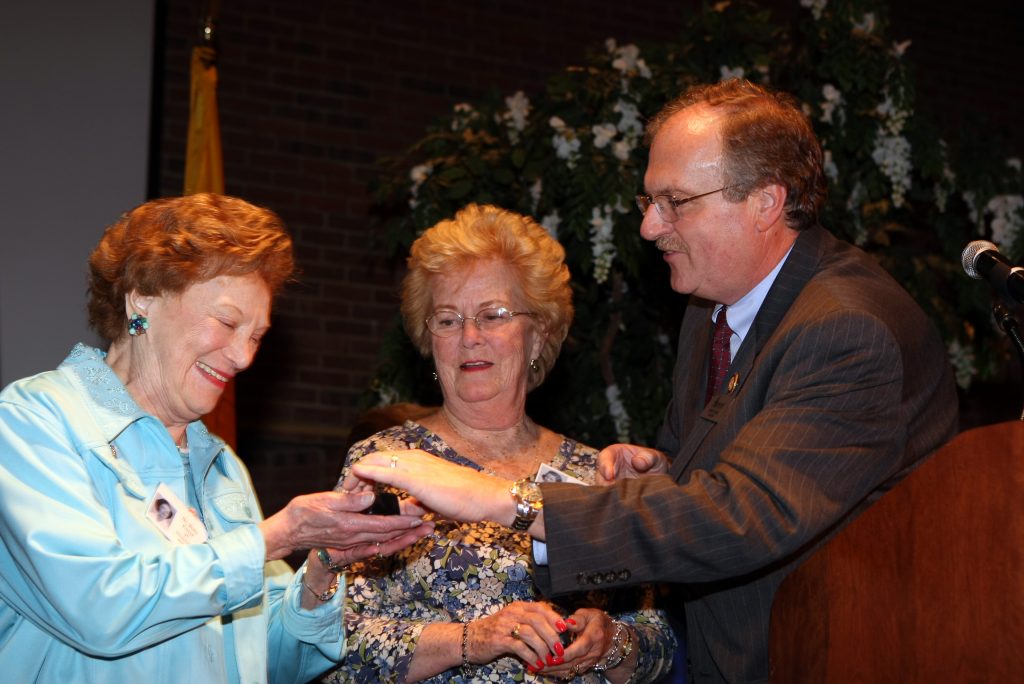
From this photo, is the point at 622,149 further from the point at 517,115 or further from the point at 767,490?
the point at 767,490

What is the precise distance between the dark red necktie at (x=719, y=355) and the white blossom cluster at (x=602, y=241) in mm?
1455

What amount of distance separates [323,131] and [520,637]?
4139 millimetres

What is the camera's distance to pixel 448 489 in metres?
2.02

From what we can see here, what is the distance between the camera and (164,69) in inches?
222

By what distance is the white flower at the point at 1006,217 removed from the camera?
15.1 feet

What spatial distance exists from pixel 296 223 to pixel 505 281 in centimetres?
326

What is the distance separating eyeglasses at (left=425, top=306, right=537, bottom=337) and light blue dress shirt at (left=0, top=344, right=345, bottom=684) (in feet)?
2.73

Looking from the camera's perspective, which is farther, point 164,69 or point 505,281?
point 164,69

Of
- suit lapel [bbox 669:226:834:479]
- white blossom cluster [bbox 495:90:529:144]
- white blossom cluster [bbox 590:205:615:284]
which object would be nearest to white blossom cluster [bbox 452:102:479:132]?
white blossom cluster [bbox 495:90:529:144]

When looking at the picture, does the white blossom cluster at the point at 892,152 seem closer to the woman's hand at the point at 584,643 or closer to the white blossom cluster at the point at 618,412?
the white blossom cluster at the point at 618,412

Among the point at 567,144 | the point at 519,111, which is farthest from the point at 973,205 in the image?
the point at 519,111

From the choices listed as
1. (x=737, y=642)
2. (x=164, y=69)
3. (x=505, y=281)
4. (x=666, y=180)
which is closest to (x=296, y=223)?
(x=164, y=69)

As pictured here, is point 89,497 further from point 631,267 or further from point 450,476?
point 631,267

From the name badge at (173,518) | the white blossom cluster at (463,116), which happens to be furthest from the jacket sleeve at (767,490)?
the white blossom cluster at (463,116)
